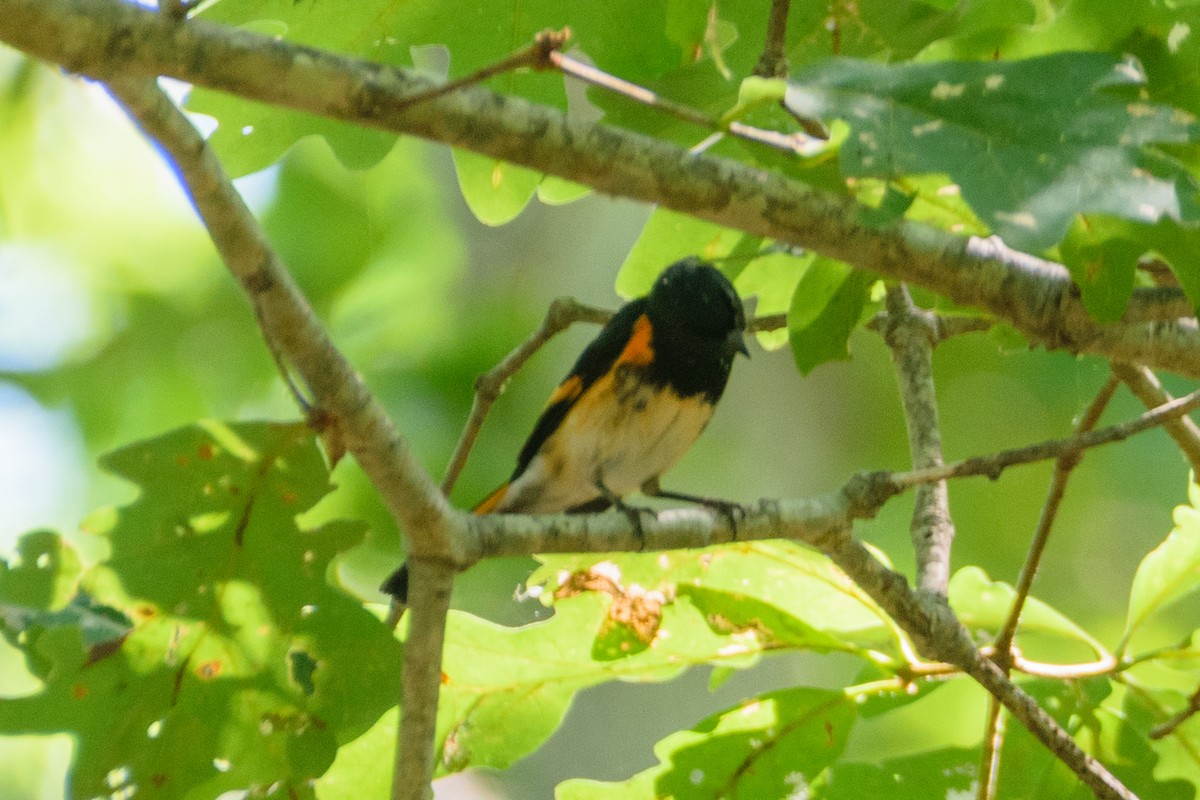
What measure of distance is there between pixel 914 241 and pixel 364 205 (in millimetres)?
4992

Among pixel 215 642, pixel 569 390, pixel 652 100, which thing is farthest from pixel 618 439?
pixel 652 100

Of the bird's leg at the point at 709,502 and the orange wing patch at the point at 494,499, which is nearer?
the bird's leg at the point at 709,502

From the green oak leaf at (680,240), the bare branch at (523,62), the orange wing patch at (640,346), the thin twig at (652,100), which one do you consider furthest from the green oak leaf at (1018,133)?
the orange wing patch at (640,346)

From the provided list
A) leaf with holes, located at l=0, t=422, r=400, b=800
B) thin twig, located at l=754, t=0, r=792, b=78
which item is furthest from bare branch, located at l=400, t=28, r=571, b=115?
thin twig, located at l=754, t=0, r=792, b=78

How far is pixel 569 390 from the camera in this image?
10.8ft

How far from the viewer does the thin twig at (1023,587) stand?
1.97 meters

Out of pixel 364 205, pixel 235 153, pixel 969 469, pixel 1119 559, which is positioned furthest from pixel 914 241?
pixel 1119 559

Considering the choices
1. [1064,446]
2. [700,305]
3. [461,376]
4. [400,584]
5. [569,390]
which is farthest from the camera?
[461,376]

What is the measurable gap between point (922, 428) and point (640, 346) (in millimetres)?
857

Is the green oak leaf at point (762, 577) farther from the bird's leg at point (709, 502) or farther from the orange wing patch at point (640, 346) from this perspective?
the orange wing patch at point (640, 346)

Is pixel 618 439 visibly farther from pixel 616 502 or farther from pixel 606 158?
pixel 606 158

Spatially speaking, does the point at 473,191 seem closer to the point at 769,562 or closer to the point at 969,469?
the point at 769,562

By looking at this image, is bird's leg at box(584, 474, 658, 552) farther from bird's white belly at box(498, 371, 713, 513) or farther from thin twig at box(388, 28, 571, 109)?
thin twig at box(388, 28, 571, 109)

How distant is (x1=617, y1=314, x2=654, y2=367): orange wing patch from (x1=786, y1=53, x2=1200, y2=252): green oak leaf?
152cm
